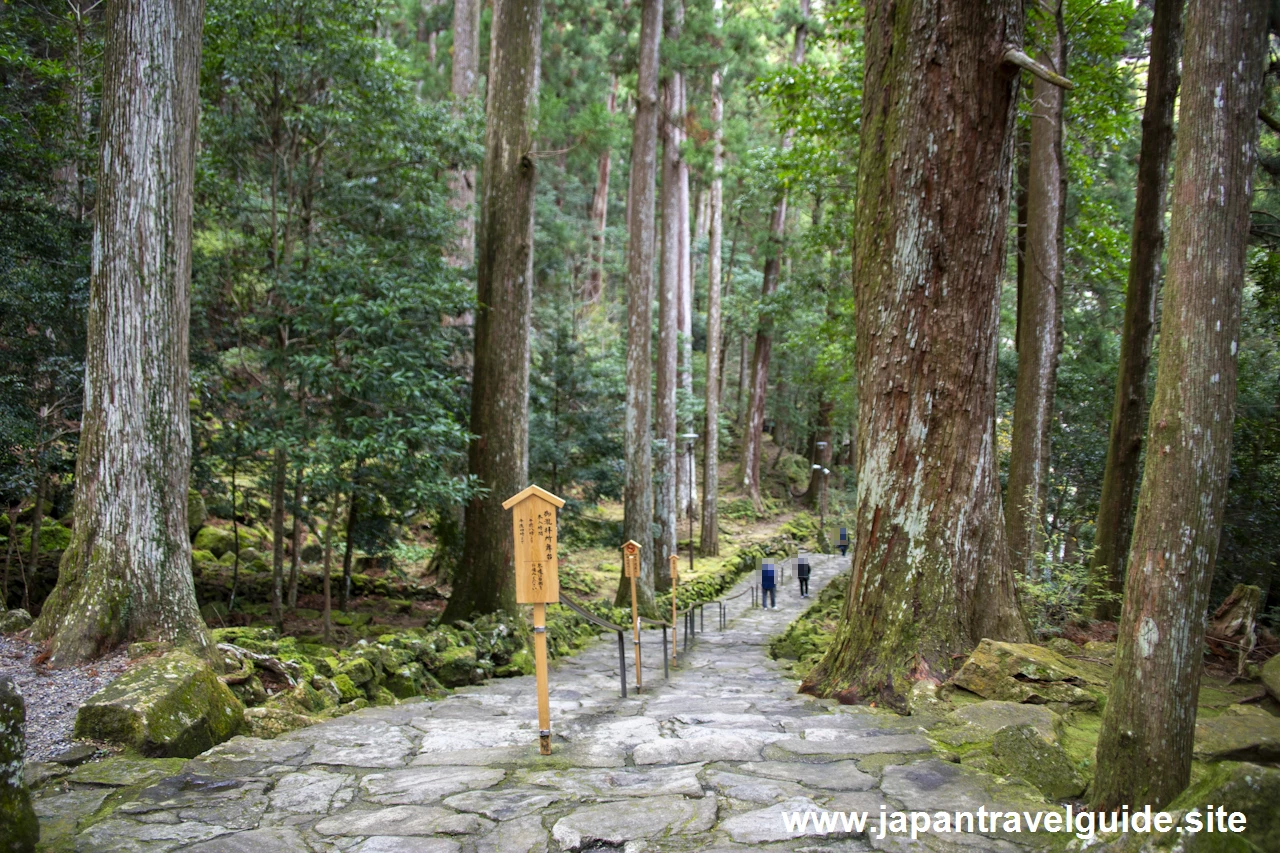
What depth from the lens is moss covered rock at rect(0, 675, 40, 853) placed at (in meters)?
2.59

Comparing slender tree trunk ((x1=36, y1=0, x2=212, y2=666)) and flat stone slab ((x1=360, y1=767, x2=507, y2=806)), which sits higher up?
slender tree trunk ((x1=36, y1=0, x2=212, y2=666))

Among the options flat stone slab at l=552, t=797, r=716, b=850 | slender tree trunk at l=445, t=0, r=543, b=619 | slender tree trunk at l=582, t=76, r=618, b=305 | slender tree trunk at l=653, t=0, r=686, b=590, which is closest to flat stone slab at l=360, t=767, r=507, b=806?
flat stone slab at l=552, t=797, r=716, b=850

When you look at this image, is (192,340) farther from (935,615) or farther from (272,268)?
(935,615)

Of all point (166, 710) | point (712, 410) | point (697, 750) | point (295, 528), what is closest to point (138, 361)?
point (166, 710)

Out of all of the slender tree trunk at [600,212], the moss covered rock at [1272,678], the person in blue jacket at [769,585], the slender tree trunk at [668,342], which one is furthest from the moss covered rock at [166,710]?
the slender tree trunk at [600,212]

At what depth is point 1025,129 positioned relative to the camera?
1192cm

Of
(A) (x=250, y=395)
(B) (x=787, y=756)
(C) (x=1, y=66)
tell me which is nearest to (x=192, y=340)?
(A) (x=250, y=395)

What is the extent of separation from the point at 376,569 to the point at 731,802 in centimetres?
1207

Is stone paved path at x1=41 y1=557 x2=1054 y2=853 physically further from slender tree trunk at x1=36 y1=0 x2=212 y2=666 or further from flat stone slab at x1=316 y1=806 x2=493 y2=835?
slender tree trunk at x1=36 y1=0 x2=212 y2=666

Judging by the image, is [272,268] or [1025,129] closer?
[272,268]

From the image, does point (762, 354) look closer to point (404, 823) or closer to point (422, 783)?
point (422, 783)

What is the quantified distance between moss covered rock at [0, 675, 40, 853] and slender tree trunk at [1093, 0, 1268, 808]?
12.2ft

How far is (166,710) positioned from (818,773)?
3.31m

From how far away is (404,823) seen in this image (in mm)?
3197
